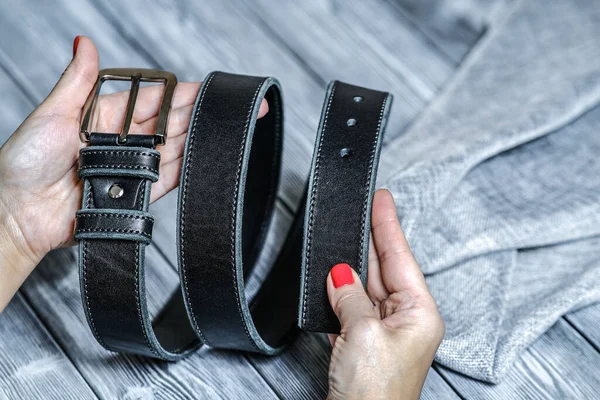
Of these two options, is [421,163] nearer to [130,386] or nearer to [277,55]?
[277,55]

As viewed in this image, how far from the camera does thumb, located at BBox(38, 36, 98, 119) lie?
111 cm

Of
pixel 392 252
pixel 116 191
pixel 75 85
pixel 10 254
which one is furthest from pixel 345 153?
pixel 10 254

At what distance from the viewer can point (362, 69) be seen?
1.59 meters

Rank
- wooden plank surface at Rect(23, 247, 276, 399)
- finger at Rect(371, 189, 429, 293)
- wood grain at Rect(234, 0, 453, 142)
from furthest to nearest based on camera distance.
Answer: wood grain at Rect(234, 0, 453, 142)
wooden plank surface at Rect(23, 247, 276, 399)
finger at Rect(371, 189, 429, 293)

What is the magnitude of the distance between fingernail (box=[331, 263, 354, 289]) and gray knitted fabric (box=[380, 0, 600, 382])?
247 mm

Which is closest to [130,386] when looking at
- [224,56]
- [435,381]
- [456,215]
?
[435,381]

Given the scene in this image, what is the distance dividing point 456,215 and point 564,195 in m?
0.22

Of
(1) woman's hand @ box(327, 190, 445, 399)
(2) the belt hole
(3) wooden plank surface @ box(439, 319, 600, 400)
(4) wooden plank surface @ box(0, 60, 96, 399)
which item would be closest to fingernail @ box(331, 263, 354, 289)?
(1) woman's hand @ box(327, 190, 445, 399)

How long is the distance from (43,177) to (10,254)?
0.44 ft

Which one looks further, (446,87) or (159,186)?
(446,87)

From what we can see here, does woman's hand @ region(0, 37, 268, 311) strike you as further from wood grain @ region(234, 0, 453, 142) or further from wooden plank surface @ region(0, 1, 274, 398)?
wood grain @ region(234, 0, 453, 142)

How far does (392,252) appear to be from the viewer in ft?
3.36

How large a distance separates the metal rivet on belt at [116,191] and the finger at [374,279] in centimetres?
39

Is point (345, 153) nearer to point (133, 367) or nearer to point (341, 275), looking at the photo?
point (341, 275)
